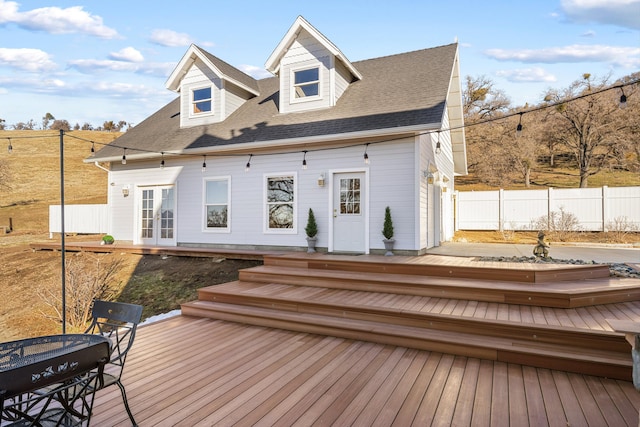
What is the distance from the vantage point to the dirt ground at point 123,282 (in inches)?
265

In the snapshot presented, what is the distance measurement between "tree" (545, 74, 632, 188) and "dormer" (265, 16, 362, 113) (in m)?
16.9

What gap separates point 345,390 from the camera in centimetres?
301

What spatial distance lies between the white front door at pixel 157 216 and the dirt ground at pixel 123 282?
97cm

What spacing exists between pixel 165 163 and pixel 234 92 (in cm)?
314

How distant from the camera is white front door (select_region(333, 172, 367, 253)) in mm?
8367

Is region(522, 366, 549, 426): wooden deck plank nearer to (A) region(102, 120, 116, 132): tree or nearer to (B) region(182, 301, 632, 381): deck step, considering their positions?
(B) region(182, 301, 632, 381): deck step

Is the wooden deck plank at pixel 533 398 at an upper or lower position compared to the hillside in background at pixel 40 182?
lower

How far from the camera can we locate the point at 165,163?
35.5 ft

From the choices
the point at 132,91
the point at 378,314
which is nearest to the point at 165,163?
the point at 378,314

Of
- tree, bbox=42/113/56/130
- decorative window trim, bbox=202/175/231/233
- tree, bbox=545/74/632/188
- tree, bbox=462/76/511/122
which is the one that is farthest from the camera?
tree, bbox=42/113/56/130

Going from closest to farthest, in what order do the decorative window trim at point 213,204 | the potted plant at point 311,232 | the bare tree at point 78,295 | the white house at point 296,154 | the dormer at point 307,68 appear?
the bare tree at point 78,295 < the white house at point 296,154 < the potted plant at point 311,232 < the dormer at point 307,68 < the decorative window trim at point 213,204

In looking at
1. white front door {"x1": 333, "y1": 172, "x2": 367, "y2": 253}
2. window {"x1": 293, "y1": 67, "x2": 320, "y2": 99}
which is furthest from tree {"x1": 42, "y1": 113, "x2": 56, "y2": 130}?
white front door {"x1": 333, "y1": 172, "x2": 367, "y2": 253}

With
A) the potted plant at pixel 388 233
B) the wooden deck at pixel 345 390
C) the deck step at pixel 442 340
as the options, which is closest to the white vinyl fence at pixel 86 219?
the deck step at pixel 442 340

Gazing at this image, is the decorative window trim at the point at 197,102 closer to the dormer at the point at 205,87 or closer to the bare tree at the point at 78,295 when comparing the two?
the dormer at the point at 205,87
